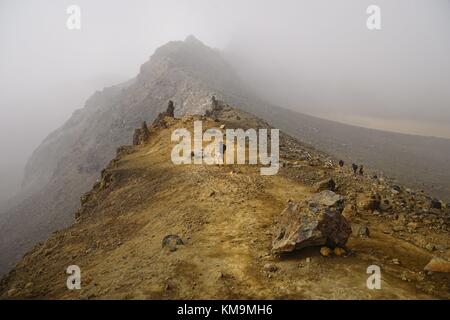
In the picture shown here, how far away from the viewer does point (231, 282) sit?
8516 mm

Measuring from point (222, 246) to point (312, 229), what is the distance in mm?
2665

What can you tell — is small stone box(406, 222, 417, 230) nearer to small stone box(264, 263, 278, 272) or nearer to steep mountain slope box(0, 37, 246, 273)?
small stone box(264, 263, 278, 272)

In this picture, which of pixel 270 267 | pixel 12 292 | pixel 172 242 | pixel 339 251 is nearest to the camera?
pixel 270 267

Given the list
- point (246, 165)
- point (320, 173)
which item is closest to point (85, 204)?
point (246, 165)

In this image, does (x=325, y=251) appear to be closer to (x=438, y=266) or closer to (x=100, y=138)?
(x=438, y=266)

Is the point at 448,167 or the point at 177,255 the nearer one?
the point at 177,255

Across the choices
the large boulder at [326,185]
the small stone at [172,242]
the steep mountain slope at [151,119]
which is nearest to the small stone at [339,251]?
the small stone at [172,242]

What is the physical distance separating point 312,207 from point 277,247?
133 cm

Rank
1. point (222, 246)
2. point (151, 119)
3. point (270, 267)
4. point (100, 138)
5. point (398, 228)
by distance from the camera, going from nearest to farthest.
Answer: point (270, 267)
point (222, 246)
point (398, 228)
point (151, 119)
point (100, 138)

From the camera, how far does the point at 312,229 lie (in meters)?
9.09

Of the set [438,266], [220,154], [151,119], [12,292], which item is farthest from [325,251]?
[151,119]
